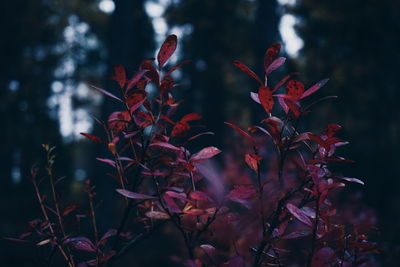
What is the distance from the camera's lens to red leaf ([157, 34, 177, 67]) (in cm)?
118

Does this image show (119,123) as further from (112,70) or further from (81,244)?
(112,70)

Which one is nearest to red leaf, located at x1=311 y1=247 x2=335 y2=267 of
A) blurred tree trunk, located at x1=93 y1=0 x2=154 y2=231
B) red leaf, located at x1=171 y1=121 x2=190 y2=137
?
red leaf, located at x1=171 y1=121 x2=190 y2=137

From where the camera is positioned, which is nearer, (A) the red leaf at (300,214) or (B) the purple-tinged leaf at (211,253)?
(A) the red leaf at (300,214)

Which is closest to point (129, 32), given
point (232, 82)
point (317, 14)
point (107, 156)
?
point (107, 156)

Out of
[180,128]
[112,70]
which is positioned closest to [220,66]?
[112,70]

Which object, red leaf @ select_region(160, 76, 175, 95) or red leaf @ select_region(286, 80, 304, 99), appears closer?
red leaf @ select_region(286, 80, 304, 99)

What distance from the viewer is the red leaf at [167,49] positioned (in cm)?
118

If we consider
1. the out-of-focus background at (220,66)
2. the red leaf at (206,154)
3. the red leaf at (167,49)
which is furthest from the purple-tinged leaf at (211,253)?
the out-of-focus background at (220,66)

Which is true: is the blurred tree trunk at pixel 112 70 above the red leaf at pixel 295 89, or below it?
below

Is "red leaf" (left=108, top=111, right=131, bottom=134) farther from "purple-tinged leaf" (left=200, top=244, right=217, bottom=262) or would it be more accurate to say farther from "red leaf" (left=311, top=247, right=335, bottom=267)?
"red leaf" (left=311, top=247, right=335, bottom=267)

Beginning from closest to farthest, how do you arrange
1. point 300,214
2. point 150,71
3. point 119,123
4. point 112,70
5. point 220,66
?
point 300,214 → point 150,71 → point 119,123 → point 112,70 → point 220,66

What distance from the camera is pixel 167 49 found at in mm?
1194

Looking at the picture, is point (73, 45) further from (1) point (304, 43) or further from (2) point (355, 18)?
(2) point (355, 18)

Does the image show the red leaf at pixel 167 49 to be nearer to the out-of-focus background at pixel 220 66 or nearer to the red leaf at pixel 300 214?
the red leaf at pixel 300 214
